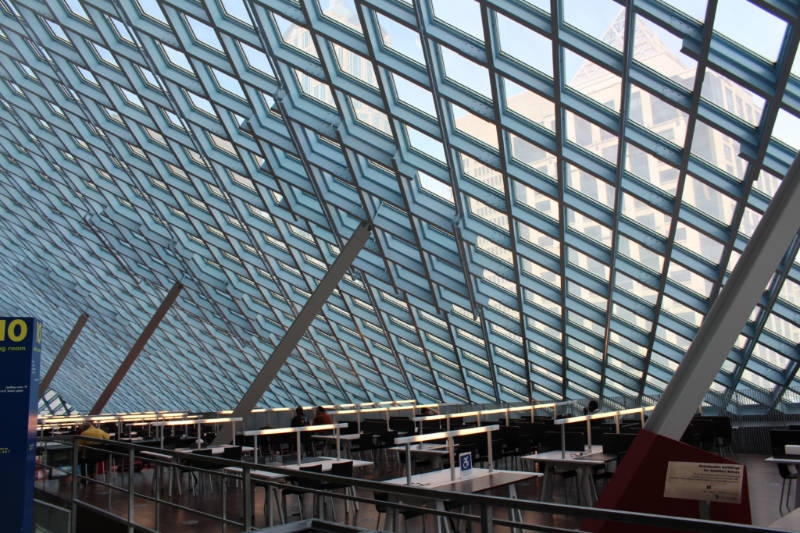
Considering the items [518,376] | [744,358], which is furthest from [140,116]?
[744,358]

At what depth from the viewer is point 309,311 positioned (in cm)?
2373

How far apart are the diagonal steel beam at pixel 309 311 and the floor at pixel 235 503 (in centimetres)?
664

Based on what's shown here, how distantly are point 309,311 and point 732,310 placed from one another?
1750 cm

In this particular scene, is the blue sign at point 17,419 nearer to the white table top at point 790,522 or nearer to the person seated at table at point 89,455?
the person seated at table at point 89,455

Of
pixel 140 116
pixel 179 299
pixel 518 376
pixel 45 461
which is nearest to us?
pixel 45 461

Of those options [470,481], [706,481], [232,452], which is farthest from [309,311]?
[706,481]

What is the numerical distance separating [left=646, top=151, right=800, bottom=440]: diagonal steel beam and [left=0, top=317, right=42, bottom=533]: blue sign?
8667mm

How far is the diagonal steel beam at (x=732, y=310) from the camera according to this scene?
764cm

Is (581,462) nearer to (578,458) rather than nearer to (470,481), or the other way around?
(578,458)

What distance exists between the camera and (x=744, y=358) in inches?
834

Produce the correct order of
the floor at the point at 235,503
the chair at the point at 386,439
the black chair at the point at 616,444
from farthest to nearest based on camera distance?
1. the chair at the point at 386,439
2. the black chair at the point at 616,444
3. the floor at the point at 235,503

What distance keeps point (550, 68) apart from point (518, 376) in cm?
1744

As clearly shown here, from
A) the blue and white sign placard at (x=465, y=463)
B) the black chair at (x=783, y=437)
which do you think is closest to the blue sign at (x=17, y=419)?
the blue and white sign placard at (x=465, y=463)

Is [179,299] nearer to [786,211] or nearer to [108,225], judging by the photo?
[108,225]
